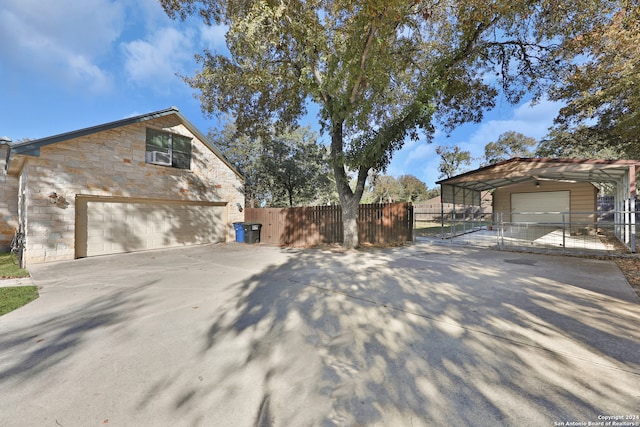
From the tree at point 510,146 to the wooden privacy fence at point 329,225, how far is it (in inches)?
1080

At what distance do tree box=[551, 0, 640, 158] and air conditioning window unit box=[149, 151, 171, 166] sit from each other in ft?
47.3

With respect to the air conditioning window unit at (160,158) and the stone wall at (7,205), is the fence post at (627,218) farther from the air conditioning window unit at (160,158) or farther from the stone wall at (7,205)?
the stone wall at (7,205)

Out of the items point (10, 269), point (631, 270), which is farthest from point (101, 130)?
point (631, 270)

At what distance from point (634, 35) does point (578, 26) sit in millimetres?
1513

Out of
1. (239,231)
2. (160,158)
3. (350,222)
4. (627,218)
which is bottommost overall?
(239,231)

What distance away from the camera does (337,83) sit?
24.2 feet

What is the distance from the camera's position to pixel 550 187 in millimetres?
12695

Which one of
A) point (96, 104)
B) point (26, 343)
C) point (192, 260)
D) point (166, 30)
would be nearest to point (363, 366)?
point (26, 343)

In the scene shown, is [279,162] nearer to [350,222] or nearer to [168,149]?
[168,149]

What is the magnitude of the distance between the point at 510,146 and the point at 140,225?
126 ft

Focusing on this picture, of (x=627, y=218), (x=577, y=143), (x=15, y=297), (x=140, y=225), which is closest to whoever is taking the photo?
(x=15, y=297)

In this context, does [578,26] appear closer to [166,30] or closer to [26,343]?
[26,343]

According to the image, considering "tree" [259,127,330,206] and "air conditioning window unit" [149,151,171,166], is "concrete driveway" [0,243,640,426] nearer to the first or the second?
"air conditioning window unit" [149,151,171,166]

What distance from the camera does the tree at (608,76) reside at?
22.2 ft
